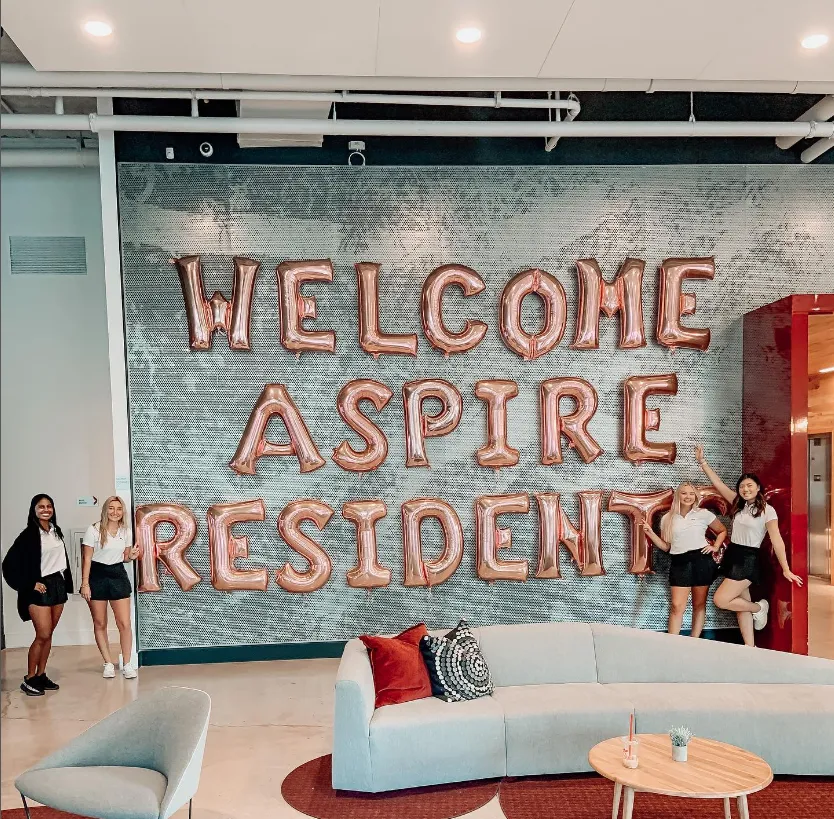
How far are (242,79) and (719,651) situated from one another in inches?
189

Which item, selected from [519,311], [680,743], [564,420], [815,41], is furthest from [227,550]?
[815,41]

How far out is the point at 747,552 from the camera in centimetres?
681

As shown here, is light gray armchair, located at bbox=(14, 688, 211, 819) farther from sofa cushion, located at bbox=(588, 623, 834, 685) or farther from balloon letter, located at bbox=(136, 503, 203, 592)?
balloon letter, located at bbox=(136, 503, 203, 592)

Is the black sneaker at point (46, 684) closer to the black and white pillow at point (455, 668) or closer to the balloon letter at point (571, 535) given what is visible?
the black and white pillow at point (455, 668)

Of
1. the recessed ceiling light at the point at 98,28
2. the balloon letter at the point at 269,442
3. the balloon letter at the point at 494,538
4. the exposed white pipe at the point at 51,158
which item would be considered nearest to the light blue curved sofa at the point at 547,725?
the balloon letter at the point at 494,538

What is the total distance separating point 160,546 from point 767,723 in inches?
185

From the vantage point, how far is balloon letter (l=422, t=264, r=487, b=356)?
718cm

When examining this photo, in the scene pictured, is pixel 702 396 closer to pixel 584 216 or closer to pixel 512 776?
pixel 584 216

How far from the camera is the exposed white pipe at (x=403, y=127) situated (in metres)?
6.36

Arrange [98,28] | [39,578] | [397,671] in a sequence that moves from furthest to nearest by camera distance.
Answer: [39,578], [98,28], [397,671]

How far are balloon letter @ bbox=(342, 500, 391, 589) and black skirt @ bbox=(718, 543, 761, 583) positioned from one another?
2781 millimetres

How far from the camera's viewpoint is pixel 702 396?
24.3 feet

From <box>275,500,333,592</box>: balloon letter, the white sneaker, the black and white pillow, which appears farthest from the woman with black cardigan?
the white sneaker

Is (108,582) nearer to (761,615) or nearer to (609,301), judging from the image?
(609,301)
